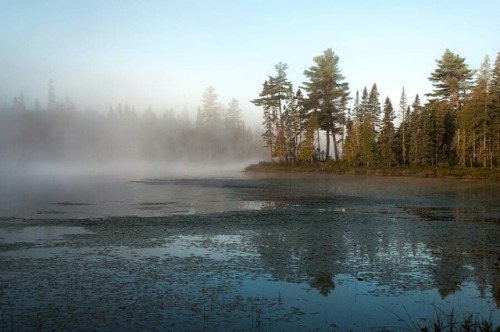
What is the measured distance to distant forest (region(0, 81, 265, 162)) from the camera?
142000 millimetres

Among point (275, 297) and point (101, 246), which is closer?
point (275, 297)

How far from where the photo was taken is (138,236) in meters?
17.5

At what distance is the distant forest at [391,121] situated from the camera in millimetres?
65938

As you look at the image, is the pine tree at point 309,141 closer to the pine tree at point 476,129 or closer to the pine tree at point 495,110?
the pine tree at point 476,129

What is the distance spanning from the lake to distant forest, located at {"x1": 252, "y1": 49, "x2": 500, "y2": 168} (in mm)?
47158

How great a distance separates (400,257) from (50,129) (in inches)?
6807

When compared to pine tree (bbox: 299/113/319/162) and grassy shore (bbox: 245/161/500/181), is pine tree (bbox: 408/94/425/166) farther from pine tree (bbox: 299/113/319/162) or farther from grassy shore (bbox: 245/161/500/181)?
pine tree (bbox: 299/113/319/162)

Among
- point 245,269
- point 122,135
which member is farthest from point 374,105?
point 122,135

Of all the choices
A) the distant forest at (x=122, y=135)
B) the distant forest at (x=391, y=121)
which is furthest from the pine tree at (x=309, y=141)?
the distant forest at (x=122, y=135)

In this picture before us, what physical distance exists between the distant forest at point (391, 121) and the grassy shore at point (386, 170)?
3.02 m

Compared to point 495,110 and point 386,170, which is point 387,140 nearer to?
point 386,170

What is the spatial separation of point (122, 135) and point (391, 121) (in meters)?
111

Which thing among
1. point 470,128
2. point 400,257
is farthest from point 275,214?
point 470,128

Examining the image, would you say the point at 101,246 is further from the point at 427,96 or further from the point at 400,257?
the point at 427,96
